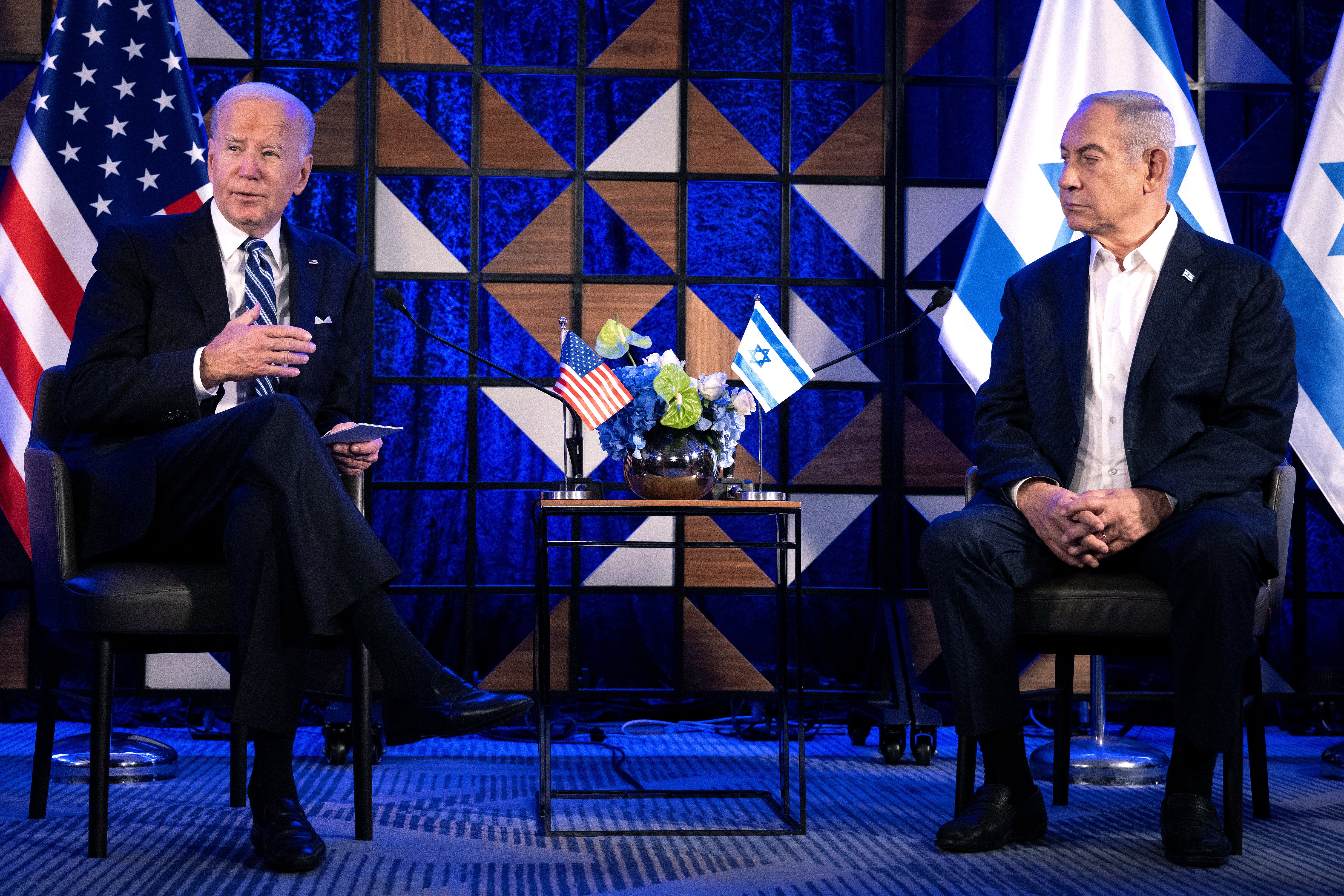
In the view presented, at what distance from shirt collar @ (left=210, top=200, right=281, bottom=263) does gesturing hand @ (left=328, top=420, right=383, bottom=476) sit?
0.50 m

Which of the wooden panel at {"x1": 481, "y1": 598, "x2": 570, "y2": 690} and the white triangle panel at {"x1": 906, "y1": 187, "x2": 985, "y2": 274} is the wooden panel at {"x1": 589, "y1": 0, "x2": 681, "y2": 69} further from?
the wooden panel at {"x1": 481, "y1": 598, "x2": 570, "y2": 690}

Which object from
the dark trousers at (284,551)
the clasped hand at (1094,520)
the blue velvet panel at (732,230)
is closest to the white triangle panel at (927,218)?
the blue velvet panel at (732,230)

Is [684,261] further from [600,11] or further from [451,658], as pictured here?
[451,658]

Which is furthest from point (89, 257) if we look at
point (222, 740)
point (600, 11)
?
point (600, 11)

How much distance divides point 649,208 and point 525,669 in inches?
59.4

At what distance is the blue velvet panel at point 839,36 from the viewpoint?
3.96 metres

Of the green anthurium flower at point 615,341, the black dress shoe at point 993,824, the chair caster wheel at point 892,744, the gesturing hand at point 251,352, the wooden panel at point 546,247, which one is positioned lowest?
the chair caster wheel at point 892,744

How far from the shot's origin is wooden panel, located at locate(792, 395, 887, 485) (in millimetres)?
3904

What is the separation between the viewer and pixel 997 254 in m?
3.54

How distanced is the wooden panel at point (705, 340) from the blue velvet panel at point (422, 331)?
692mm

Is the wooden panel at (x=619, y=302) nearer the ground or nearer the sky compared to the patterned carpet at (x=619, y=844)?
nearer the sky

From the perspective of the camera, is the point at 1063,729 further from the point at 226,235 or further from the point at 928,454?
the point at 226,235

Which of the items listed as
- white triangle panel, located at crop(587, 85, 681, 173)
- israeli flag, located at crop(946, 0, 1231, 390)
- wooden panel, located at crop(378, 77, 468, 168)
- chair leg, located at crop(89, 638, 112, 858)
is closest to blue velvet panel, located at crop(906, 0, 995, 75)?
israeli flag, located at crop(946, 0, 1231, 390)

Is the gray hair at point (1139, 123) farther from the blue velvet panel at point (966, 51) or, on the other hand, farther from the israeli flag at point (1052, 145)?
the blue velvet panel at point (966, 51)
